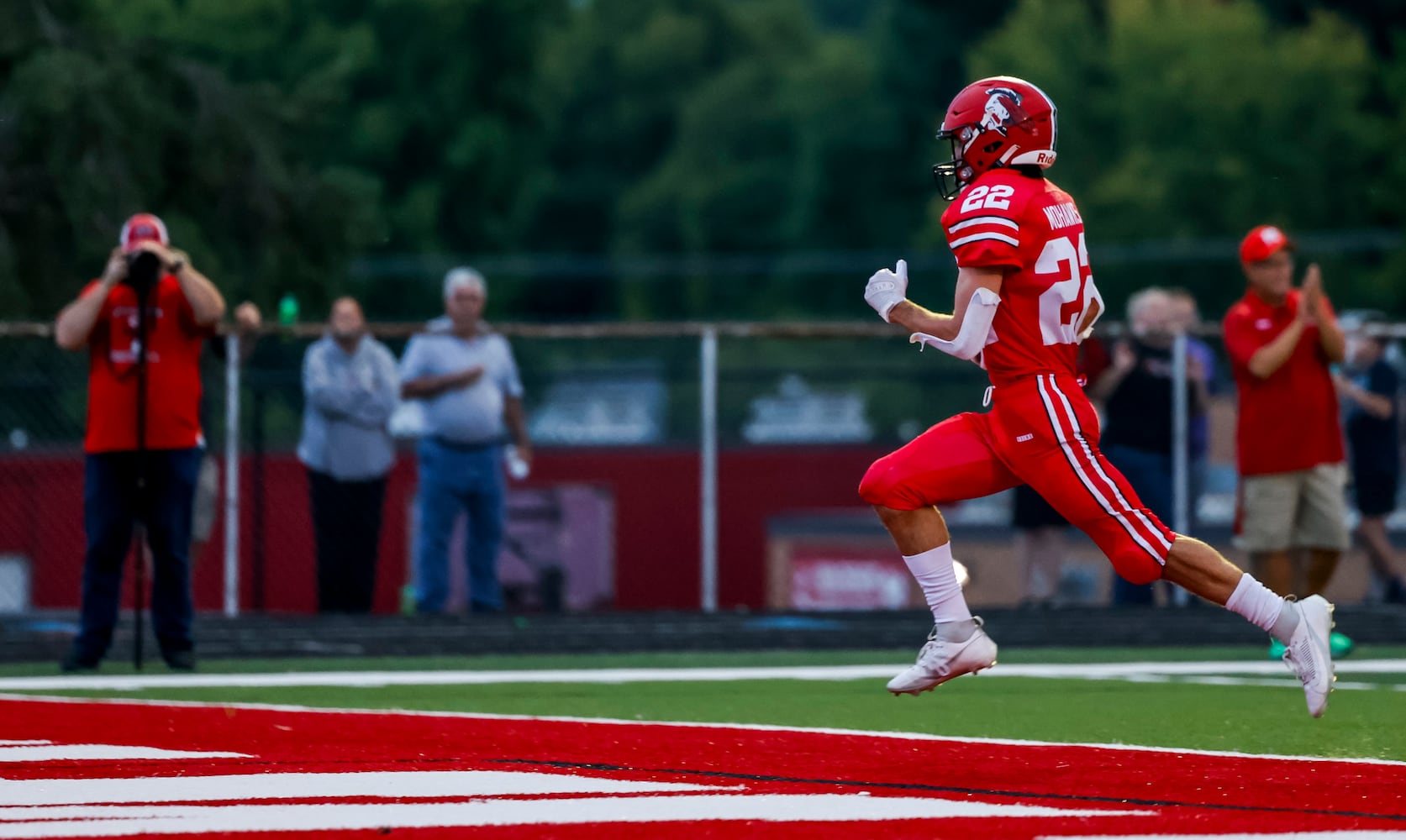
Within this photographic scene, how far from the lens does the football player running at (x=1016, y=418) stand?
22.9 feet

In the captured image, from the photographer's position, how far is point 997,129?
23.8 ft

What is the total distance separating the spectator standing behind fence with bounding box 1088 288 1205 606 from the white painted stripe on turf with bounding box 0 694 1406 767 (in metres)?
6.31

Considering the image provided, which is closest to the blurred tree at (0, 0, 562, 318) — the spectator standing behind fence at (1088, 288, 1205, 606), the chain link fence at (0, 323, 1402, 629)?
the chain link fence at (0, 323, 1402, 629)

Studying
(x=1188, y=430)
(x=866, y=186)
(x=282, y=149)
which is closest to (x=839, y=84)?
(x=866, y=186)

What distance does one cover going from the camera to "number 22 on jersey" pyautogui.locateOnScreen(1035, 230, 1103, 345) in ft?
23.3

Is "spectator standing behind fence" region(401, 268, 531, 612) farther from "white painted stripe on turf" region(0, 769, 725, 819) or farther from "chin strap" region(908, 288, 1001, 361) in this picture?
"white painted stripe on turf" region(0, 769, 725, 819)

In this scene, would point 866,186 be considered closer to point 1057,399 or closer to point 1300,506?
point 1300,506

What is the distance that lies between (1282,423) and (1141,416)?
279 centimetres

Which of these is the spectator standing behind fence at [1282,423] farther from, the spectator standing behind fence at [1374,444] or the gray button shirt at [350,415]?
the gray button shirt at [350,415]

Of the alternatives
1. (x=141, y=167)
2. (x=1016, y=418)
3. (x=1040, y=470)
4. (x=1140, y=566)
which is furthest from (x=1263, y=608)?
(x=141, y=167)

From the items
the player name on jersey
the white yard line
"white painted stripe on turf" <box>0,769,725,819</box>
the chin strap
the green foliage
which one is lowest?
"white painted stripe on turf" <box>0,769,725,819</box>

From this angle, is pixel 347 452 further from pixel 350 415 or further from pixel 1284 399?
pixel 1284 399

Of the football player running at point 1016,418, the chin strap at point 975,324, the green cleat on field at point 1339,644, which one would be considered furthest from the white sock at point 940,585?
the green cleat on field at point 1339,644

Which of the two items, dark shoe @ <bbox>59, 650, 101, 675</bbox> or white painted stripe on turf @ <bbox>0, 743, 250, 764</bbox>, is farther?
dark shoe @ <bbox>59, 650, 101, 675</bbox>
